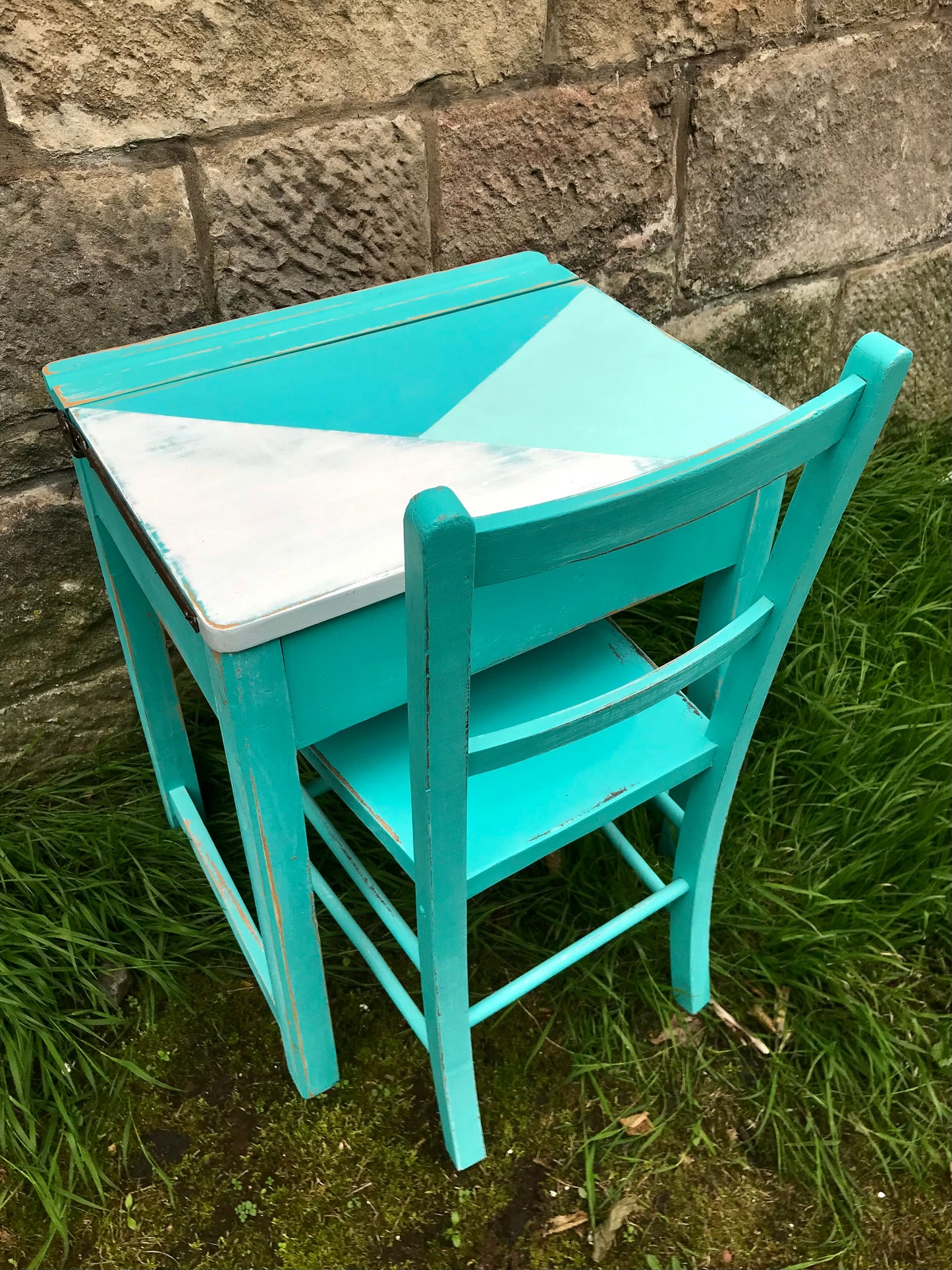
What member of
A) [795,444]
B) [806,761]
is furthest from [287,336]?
[806,761]

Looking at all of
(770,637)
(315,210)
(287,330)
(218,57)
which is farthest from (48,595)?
(770,637)

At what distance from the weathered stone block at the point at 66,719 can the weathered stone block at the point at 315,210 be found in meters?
0.76

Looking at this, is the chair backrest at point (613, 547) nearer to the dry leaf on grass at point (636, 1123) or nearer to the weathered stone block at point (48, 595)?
the dry leaf on grass at point (636, 1123)

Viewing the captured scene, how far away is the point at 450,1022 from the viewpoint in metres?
1.31

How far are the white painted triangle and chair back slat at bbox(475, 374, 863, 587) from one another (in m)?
0.26

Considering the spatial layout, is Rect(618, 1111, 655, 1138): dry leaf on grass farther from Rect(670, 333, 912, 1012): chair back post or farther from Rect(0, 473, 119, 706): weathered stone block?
Rect(0, 473, 119, 706): weathered stone block

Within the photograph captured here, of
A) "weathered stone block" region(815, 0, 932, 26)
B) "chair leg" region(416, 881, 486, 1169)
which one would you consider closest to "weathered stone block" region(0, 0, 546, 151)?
"weathered stone block" region(815, 0, 932, 26)

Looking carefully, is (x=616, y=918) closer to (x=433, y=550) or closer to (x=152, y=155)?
(x=433, y=550)

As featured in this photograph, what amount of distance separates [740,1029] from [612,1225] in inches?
15.6

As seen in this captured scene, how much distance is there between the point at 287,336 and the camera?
1.44 metres

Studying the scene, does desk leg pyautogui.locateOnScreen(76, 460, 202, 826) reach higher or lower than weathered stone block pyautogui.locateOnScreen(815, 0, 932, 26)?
lower

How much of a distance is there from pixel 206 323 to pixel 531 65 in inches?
28.5

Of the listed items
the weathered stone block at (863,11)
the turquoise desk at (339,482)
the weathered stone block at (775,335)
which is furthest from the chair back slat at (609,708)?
the weathered stone block at (863,11)

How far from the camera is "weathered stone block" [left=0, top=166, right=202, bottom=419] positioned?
1446mm
